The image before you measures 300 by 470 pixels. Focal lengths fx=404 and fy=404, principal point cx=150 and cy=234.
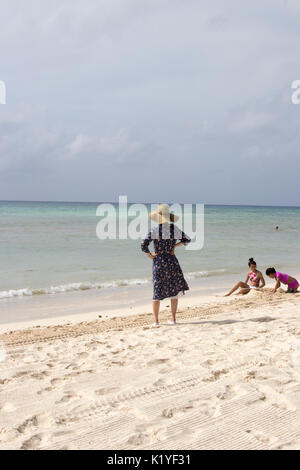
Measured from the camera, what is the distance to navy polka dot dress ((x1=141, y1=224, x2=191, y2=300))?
18.4ft

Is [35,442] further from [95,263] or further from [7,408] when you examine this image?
[95,263]

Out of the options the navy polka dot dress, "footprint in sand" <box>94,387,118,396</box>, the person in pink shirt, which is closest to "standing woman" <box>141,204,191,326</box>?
the navy polka dot dress

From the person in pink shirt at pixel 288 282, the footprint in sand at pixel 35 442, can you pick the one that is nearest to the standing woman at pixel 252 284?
the person in pink shirt at pixel 288 282

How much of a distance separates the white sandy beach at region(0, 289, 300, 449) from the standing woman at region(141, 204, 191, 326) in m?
0.55

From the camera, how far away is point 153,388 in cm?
331

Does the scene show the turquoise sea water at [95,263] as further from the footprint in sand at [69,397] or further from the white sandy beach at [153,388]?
the footprint in sand at [69,397]

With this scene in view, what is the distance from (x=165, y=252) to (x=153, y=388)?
101 inches

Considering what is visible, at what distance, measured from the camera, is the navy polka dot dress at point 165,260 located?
561 cm

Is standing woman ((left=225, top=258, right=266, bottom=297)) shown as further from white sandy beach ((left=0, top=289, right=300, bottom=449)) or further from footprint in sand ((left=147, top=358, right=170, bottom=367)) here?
footprint in sand ((left=147, top=358, right=170, bottom=367))

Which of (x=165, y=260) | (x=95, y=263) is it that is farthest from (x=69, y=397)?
(x=95, y=263)

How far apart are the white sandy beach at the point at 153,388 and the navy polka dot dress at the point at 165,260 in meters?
0.56
